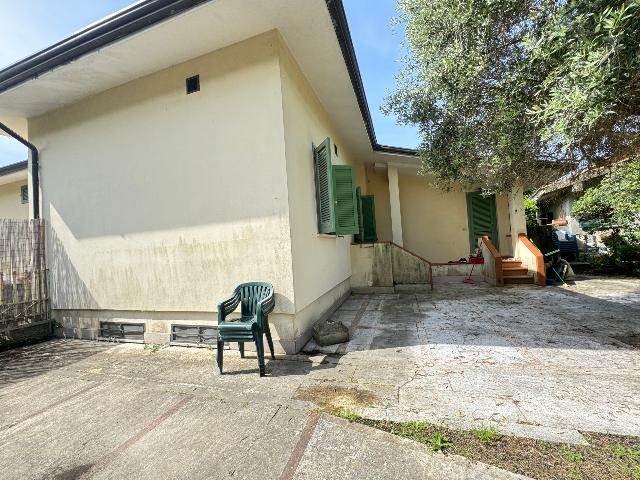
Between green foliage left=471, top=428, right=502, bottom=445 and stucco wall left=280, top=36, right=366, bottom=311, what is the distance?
2.37 metres

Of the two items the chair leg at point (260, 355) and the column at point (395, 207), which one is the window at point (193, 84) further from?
the column at point (395, 207)

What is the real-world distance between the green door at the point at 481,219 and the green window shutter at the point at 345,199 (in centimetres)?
711

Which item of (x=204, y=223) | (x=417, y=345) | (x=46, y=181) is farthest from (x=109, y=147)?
(x=417, y=345)

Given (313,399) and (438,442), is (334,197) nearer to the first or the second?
(313,399)

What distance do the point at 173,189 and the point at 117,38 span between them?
1.97 m

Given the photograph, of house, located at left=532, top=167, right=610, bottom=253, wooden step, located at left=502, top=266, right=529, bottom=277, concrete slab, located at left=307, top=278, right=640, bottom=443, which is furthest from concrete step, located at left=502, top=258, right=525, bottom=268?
concrete slab, located at left=307, top=278, right=640, bottom=443

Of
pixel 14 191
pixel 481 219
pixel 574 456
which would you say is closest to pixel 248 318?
pixel 574 456

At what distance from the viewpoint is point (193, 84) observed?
436cm

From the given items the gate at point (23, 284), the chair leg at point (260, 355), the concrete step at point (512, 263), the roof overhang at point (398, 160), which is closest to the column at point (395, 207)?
the roof overhang at point (398, 160)

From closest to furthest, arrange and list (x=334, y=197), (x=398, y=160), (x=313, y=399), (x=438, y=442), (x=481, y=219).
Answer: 1. (x=438, y=442)
2. (x=313, y=399)
3. (x=334, y=197)
4. (x=398, y=160)
5. (x=481, y=219)

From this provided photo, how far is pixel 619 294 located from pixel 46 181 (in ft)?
38.6

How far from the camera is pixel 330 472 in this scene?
5.93ft

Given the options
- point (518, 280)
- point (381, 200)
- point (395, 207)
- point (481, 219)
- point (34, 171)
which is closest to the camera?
point (34, 171)

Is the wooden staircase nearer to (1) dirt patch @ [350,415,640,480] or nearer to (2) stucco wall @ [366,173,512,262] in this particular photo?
(2) stucco wall @ [366,173,512,262]
